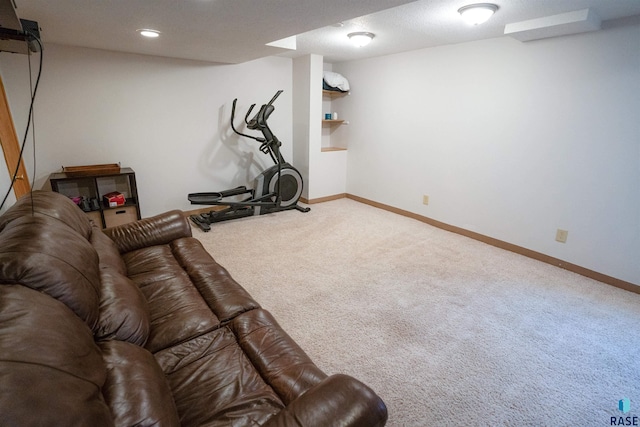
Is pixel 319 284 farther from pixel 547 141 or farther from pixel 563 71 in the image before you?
pixel 563 71

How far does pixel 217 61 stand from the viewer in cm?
400

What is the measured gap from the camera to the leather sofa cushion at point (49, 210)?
1486mm

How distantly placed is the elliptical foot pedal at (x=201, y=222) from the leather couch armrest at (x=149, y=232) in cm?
134

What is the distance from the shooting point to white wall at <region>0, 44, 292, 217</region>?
10.8 feet

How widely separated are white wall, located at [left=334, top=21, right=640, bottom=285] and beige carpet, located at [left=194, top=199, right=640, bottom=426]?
1.32 feet

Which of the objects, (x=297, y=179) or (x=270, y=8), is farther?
(x=297, y=179)

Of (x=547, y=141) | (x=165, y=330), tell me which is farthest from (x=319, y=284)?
(x=547, y=141)

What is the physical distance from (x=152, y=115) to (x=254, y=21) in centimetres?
228

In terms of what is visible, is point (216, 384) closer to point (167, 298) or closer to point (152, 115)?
point (167, 298)

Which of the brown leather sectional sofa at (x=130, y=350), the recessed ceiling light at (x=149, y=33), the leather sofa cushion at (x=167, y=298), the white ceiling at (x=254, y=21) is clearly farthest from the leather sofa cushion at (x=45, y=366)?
the recessed ceiling light at (x=149, y=33)

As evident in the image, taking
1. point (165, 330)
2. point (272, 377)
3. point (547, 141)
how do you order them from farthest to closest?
point (547, 141) < point (165, 330) < point (272, 377)

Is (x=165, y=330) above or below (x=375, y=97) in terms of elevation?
below

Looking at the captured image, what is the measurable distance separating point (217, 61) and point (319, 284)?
3109 millimetres

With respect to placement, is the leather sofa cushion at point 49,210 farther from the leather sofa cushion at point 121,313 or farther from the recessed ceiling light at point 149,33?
the recessed ceiling light at point 149,33
